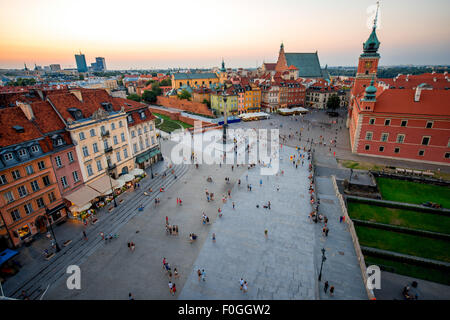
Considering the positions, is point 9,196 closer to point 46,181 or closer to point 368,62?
point 46,181

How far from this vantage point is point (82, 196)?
2817cm

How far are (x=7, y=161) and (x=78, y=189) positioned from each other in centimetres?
782

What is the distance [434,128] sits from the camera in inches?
1591

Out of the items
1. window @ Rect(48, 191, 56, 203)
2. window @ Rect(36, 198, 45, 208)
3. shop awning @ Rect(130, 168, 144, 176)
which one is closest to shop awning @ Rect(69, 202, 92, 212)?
window @ Rect(48, 191, 56, 203)

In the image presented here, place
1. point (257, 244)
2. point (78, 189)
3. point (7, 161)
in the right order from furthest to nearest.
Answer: point (78, 189)
point (257, 244)
point (7, 161)

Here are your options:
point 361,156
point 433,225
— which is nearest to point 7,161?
point 433,225

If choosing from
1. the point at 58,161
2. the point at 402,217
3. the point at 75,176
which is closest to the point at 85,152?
the point at 75,176

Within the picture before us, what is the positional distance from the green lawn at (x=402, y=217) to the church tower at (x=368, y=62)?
42.9 m

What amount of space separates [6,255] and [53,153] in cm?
998

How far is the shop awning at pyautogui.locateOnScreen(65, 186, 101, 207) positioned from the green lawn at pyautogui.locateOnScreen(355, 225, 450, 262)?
29.0 metres

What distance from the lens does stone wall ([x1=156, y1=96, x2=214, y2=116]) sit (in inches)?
3231

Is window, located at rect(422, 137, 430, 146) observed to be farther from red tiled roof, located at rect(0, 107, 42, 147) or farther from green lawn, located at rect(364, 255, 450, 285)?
red tiled roof, located at rect(0, 107, 42, 147)

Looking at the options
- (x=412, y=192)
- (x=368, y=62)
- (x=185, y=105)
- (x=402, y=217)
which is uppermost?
(x=368, y=62)
